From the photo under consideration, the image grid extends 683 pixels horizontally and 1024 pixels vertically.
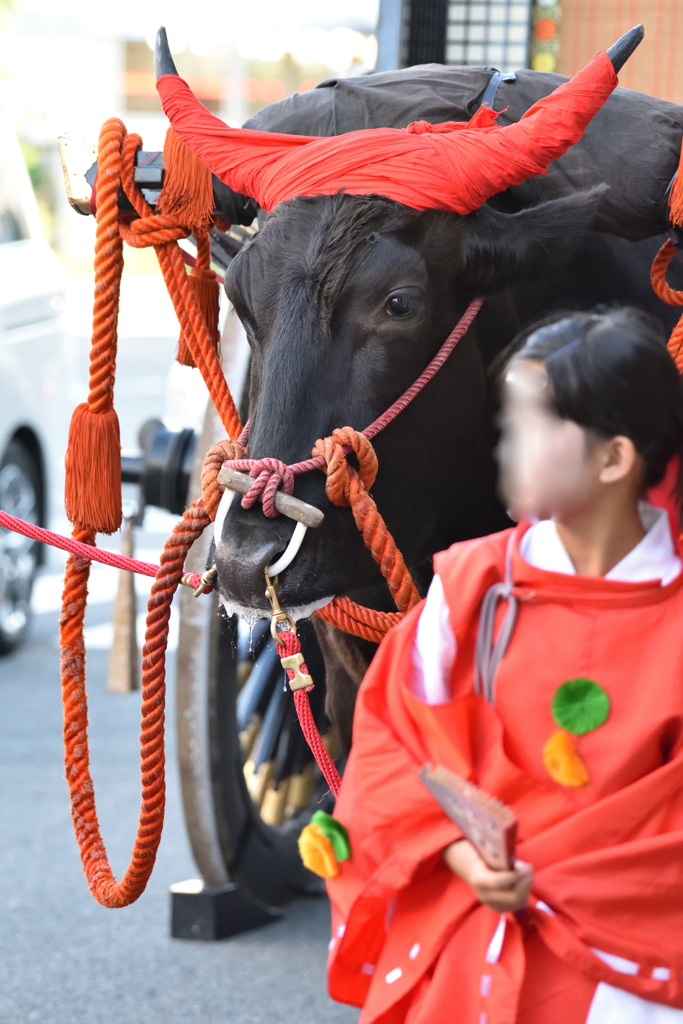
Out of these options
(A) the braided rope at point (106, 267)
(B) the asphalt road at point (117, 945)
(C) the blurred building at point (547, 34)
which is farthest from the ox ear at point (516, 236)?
(B) the asphalt road at point (117, 945)

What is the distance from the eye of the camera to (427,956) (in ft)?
4.59

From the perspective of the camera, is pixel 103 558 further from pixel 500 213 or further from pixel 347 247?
pixel 500 213

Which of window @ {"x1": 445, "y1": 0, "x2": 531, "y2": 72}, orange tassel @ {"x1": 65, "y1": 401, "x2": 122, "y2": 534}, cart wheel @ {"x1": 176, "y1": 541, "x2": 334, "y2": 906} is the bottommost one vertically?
cart wheel @ {"x1": 176, "y1": 541, "x2": 334, "y2": 906}

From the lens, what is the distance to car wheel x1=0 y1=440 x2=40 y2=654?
5.82m

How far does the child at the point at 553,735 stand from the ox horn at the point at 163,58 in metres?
1.01

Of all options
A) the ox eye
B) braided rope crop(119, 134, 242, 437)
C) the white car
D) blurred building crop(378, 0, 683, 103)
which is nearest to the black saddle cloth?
braided rope crop(119, 134, 242, 437)

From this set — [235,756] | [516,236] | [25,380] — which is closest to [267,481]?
[516,236]

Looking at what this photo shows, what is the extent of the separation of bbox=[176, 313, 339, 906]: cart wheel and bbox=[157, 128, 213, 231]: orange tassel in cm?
68

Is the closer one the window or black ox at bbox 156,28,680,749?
black ox at bbox 156,28,680,749

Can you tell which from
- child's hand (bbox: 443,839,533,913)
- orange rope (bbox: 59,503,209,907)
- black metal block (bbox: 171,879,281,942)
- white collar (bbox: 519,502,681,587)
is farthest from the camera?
black metal block (bbox: 171,879,281,942)

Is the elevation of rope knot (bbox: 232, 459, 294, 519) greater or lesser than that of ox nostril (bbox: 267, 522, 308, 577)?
greater

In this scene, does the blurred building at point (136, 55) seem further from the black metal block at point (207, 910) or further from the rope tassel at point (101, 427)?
the rope tassel at point (101, 427)

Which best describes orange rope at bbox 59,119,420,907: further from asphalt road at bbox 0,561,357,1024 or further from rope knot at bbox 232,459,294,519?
asphalt road at bbox 0,561,357,1024

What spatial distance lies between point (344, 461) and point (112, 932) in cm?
219
